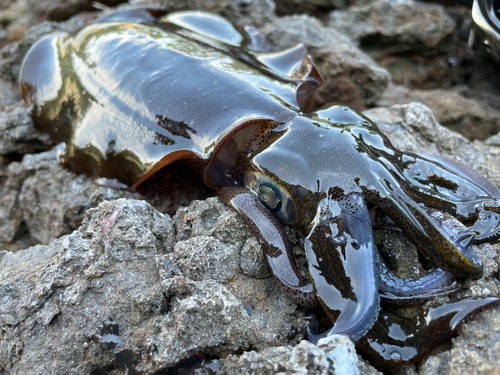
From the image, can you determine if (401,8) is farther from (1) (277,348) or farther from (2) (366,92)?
(1) (277,348)

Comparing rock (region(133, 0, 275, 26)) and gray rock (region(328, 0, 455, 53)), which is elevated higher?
rock (region(133, 0, 275, 26))

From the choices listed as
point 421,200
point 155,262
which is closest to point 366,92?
point 421,200

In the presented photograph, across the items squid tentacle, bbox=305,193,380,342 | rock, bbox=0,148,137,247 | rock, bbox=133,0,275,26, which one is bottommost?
rock, bbox=0,148,137,247

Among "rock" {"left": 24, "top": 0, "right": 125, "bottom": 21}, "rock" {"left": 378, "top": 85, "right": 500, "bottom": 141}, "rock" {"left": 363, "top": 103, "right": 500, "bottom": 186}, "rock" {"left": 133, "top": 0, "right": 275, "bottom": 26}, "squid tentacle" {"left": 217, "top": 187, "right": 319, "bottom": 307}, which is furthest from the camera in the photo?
"rock" {"left": 24, "top": 0, "right": 125, "bottom": 21}

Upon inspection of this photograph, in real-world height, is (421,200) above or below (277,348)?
above

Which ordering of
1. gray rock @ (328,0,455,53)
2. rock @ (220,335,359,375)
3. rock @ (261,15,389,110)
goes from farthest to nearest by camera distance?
gray rock @ (328,0,455,53) → rock @ (261,15,389,110) → rock @ (220,335,359,375)

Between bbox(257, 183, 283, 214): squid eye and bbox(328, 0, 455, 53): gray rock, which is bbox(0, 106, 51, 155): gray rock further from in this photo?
bbox(328, 0, 455, 53): gray rock

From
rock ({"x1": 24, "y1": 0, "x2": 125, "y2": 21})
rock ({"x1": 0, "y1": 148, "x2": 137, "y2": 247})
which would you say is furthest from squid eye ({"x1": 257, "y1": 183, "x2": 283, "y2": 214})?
rock ({"x1": 24, "y1": 0, "x2": 125, "y2": 21})

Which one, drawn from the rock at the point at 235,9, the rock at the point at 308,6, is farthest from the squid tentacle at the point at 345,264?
the rock at the point at 308,6
